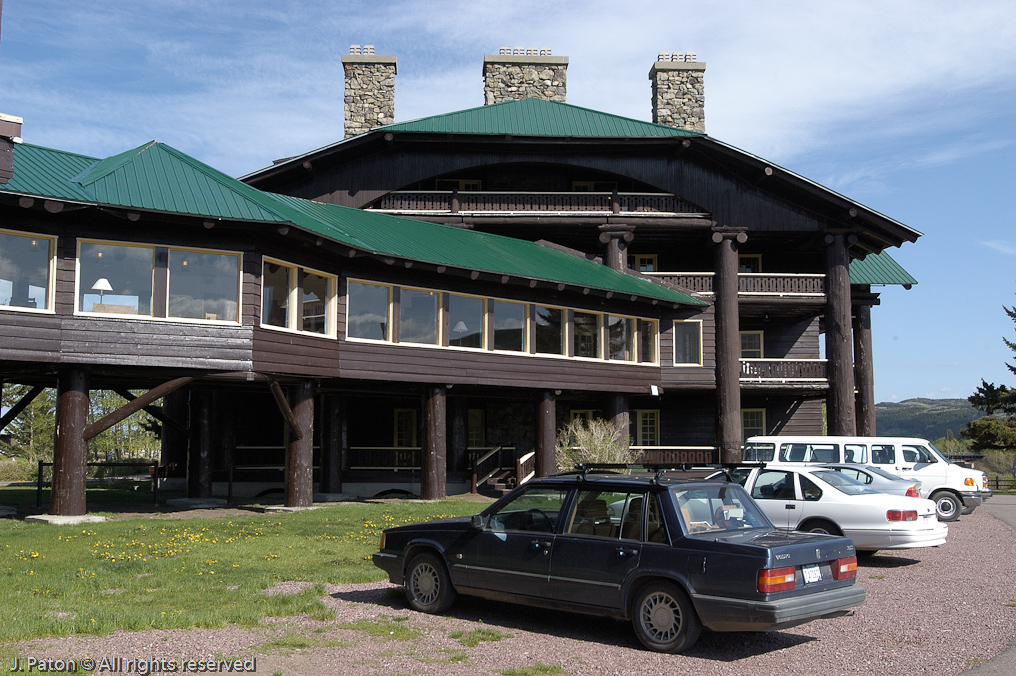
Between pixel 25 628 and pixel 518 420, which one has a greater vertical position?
pixel 518 420

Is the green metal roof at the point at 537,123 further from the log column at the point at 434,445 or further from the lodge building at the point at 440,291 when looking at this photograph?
the log column at the point at 434,445

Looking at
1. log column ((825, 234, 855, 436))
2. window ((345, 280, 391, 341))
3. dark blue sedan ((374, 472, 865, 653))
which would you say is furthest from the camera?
log column ((825, 234, 855, 436))

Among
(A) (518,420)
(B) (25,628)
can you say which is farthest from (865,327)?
(B) (25,628)

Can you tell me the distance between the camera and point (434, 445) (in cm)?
2441

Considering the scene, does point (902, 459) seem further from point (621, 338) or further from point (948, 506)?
point (621, 338)

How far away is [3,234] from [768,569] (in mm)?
15950

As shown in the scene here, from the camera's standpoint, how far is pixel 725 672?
767 centimetres

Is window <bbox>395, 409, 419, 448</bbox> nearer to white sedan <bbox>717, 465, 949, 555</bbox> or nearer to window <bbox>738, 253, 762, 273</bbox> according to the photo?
window <bbox>738, 253, 762, 273</bbox>

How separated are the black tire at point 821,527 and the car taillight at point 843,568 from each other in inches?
233

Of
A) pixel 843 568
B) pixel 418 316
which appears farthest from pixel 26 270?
pixel 843 568

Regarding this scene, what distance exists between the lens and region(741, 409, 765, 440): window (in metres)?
35.1

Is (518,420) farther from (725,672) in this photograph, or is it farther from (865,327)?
(725,672)

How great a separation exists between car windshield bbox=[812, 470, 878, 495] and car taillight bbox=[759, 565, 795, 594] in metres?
7.03

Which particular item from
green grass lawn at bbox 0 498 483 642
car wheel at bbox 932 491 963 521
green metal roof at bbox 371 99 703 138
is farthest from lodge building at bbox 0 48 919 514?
car wheel at bbox 932 491 963 521
